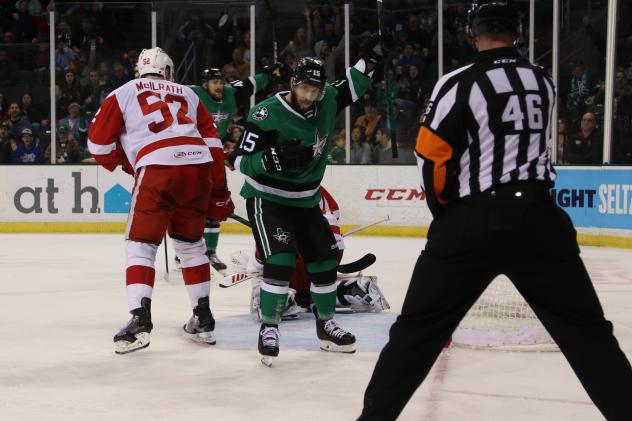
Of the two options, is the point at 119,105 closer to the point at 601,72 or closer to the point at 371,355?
the point at 371,355

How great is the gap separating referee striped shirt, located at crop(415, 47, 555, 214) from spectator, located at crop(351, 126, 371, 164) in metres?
8.34

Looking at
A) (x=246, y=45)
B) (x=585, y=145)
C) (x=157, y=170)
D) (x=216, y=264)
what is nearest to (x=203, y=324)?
(x=157, y=170)

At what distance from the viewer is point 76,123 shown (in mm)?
11469

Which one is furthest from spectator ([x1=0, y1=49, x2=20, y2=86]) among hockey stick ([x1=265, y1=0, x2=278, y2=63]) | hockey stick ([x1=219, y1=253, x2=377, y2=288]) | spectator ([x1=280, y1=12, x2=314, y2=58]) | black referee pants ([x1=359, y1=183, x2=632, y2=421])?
black referee pants ([x1=359, y1=183, x2=632, y2=421])

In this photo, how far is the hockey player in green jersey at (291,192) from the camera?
407cm

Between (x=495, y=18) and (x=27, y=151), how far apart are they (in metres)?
9.53

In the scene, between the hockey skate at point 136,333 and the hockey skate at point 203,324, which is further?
the hockey skate at point 203,324

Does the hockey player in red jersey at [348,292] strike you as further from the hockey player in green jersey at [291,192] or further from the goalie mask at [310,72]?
the goalie mask at [310,72]

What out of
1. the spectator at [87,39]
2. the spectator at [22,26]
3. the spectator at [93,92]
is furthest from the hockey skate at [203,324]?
the spectator at [22,26]

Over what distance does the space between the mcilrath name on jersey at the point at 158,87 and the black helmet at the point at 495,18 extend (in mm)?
2057

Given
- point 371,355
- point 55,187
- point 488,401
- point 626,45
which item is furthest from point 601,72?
point 488,401

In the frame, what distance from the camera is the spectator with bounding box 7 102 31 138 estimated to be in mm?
11477

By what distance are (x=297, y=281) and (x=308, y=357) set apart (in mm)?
1074

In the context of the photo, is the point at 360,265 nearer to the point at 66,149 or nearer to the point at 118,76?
the point at 66,149
